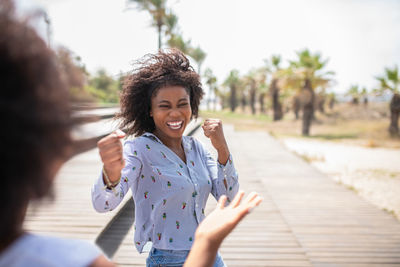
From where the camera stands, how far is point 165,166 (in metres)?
1.55

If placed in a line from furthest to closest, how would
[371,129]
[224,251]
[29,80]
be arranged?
[371,129] → [224,251] → [29,80]

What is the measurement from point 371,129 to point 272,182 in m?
22.6

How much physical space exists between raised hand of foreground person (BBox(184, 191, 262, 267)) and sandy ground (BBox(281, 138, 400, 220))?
622cm

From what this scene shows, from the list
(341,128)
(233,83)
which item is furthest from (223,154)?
(233,83)

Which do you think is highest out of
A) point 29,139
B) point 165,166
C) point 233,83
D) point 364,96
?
point 233,83

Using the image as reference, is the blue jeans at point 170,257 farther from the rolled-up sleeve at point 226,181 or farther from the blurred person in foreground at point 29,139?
the blurred person in foreground at point 29,139

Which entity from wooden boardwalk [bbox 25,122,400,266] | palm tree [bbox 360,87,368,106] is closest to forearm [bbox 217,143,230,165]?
wooden boardwalk [bbox 25,122,400,266]

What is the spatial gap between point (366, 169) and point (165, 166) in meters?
11.8

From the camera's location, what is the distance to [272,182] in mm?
7441

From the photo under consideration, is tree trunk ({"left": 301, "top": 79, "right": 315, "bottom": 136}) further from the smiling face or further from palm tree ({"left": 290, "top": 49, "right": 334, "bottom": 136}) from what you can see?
the smiling face

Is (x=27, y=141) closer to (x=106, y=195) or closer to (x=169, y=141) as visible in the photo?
(x=106, y=195)

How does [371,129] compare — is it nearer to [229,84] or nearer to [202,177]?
[202,177]

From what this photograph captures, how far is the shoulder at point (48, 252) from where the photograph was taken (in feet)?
1.94

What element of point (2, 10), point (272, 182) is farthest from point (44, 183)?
point (272, 182)
